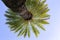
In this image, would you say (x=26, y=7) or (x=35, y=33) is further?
(x=35, y=33)

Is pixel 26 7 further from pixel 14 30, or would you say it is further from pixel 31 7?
pixel 14 30

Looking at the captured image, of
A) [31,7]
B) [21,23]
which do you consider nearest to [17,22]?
[21,23]

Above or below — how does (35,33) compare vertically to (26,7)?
below

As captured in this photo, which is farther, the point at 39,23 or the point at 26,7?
the point at 39,23

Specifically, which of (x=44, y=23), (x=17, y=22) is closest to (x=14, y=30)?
(x=17, y=22)

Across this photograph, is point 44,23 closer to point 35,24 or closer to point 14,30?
point 35,24

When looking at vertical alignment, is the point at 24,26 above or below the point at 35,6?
below
